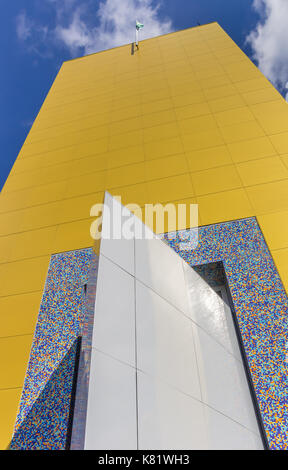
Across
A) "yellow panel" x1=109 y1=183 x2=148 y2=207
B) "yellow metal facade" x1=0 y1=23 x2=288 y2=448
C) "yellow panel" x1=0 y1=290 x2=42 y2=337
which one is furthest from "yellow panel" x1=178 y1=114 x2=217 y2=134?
"yellow panel" x1=0 y1=290 x2=42 y2=337

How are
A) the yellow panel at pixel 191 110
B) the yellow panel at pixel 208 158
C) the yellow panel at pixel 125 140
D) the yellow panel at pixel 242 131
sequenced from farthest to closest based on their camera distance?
the yellow panel at pixel 191 110
the yellow panel at pixel 125 140
the yellow panel at pixel 242 131
the yellow panel at pixel 208 158

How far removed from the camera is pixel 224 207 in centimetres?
354

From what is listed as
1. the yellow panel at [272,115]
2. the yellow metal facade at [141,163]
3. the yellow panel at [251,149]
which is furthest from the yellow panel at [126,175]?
the yellow panel at [272,115]

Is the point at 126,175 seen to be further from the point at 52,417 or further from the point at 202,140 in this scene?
the point at 52,417

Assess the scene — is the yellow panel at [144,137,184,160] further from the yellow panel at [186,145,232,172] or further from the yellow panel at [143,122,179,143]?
the yellow panel at [186,145,232,172]

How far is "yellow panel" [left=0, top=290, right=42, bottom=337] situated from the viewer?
2.85 metres

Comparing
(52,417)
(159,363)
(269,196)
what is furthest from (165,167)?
(52,417)

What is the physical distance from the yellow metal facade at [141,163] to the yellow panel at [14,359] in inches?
0.4

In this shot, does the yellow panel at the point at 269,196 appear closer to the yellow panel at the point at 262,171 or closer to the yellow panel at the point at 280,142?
the yellow panel at the point at 262,171

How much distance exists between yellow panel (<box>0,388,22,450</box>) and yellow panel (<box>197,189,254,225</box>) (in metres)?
2.74

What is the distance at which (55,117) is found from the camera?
21.7 ft

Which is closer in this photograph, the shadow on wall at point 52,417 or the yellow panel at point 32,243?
the shadow on wall at point 52,417

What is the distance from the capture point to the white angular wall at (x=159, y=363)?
4.14 ft

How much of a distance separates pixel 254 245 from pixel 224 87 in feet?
13.6
